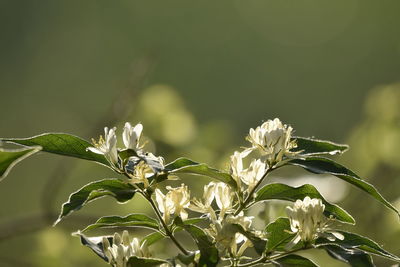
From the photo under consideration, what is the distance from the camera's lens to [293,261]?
2.97 feet

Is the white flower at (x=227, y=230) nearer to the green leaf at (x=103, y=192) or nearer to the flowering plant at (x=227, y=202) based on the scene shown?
the flowering plant at (x=227, y=202)

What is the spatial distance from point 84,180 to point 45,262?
378cm

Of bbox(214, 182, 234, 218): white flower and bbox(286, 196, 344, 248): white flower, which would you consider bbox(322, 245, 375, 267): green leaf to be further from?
bbox(214, 182, 234, 218): white flower

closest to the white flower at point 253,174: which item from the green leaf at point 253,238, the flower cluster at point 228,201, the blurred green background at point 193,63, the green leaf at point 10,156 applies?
the flower cluster at point 228,201

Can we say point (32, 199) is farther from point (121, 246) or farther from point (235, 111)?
point (121, 246)

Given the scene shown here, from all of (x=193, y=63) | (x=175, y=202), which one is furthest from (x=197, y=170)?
(x=193, y=63)

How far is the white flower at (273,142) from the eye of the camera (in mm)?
964

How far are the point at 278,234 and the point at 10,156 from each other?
35 cm

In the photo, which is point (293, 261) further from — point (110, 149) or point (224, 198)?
point (110, 149)

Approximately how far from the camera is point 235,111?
26.3ft

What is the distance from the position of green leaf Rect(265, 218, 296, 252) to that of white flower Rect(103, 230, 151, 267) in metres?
0.16

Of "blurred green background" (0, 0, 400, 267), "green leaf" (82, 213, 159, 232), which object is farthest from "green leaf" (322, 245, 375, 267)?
"blurred green background" (0, 0, 400, 267)

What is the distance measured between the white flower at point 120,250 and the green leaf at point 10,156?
175 mm

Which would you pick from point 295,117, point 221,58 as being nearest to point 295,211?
point 295,117
